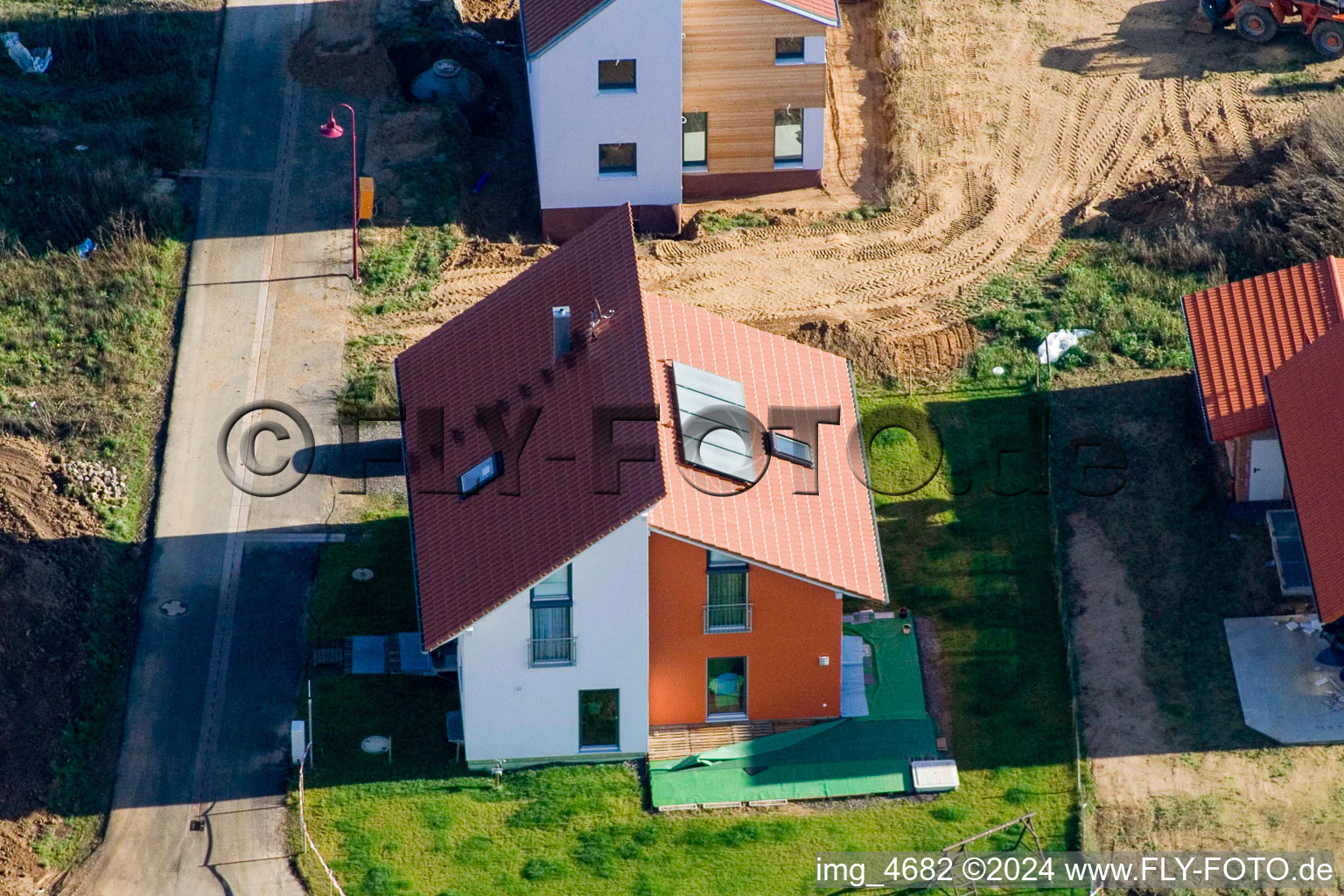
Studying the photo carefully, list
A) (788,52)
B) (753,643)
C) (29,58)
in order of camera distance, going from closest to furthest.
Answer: (753,643) → (788,52) → (29,58)

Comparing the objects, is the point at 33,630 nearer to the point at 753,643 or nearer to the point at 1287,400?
the point at 753,643

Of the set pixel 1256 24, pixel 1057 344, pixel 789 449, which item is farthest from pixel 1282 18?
pixel 789 449

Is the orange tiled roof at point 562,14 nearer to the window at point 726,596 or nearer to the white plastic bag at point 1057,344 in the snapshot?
the white plastic bag at point 1057,344

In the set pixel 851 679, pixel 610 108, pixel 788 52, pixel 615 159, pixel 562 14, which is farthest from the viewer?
pixel 788 52

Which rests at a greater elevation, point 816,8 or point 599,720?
point 816,8

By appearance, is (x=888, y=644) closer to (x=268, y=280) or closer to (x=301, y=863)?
(x=301, y=863)

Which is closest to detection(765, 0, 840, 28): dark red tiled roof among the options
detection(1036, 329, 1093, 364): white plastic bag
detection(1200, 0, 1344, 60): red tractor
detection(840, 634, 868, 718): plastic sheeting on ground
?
detection(1036, 329, 1093, 364): white plastic bag

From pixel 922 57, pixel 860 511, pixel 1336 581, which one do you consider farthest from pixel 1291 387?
pixel 922 57

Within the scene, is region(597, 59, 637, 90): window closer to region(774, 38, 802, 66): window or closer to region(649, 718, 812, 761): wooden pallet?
region(774, 38, 802, 66): window
